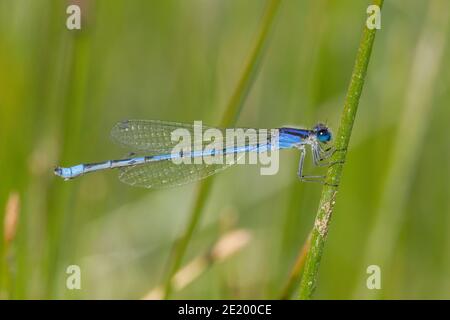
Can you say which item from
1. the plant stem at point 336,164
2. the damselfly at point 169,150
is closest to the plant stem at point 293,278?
the plant stem at point 336,164

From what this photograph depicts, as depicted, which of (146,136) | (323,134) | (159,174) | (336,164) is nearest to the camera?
(336,164)

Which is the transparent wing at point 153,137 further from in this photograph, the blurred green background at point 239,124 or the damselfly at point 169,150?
the blurred green background at point 239,124

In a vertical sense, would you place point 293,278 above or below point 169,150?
below

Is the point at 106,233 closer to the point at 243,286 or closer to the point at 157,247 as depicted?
the point at 157,247

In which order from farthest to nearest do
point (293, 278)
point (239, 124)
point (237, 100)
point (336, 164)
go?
point (239, 124), point (237, 100), point (293, 278), point (336, 164)

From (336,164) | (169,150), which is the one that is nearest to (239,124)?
(169,150)

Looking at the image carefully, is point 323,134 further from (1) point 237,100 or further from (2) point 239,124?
(2) point 239,124

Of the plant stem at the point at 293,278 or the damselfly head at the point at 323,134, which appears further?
the damselfly head at the point at 323,134
